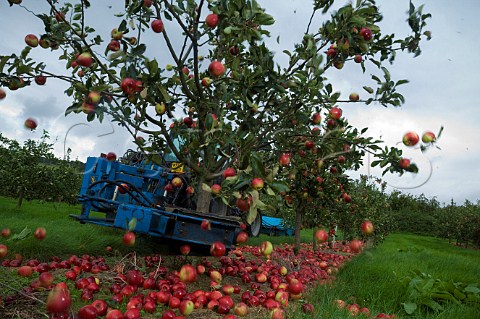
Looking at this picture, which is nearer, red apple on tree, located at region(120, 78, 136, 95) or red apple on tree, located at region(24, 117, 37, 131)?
red apple on tree, located at region(120, 78, 136, 95)

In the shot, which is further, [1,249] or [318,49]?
[318,49]

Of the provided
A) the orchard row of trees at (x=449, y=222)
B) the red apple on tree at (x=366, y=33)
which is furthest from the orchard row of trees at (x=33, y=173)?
the orchard row of trees at (x=449, y=222)

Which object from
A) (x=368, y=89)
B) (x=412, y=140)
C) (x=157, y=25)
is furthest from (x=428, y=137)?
(x=157, y=25)

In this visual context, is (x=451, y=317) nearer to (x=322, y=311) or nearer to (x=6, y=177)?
(x=322, y=311)

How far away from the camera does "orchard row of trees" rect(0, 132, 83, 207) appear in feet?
42.1

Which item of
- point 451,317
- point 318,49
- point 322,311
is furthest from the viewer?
point 318,49

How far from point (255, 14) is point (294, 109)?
126 cm

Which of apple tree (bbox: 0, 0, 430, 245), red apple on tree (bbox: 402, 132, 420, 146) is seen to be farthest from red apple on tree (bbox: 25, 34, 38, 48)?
red apple on tree (bbox: 402, 132, 420, 146)

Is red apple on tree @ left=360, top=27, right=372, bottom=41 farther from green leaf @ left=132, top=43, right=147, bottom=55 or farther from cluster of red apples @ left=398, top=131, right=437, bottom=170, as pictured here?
green leaf @ left=132, top=43, right=147, bottom=55

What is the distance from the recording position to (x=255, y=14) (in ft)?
10.5

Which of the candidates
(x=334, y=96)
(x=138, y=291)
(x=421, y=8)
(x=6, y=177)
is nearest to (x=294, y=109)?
(x=334, y=96)

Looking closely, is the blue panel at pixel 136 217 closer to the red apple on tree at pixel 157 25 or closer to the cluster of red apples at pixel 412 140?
the red apple on tree at pixel 157 25

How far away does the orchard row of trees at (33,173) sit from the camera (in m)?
12.8

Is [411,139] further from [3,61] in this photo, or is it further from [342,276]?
[3,61]
